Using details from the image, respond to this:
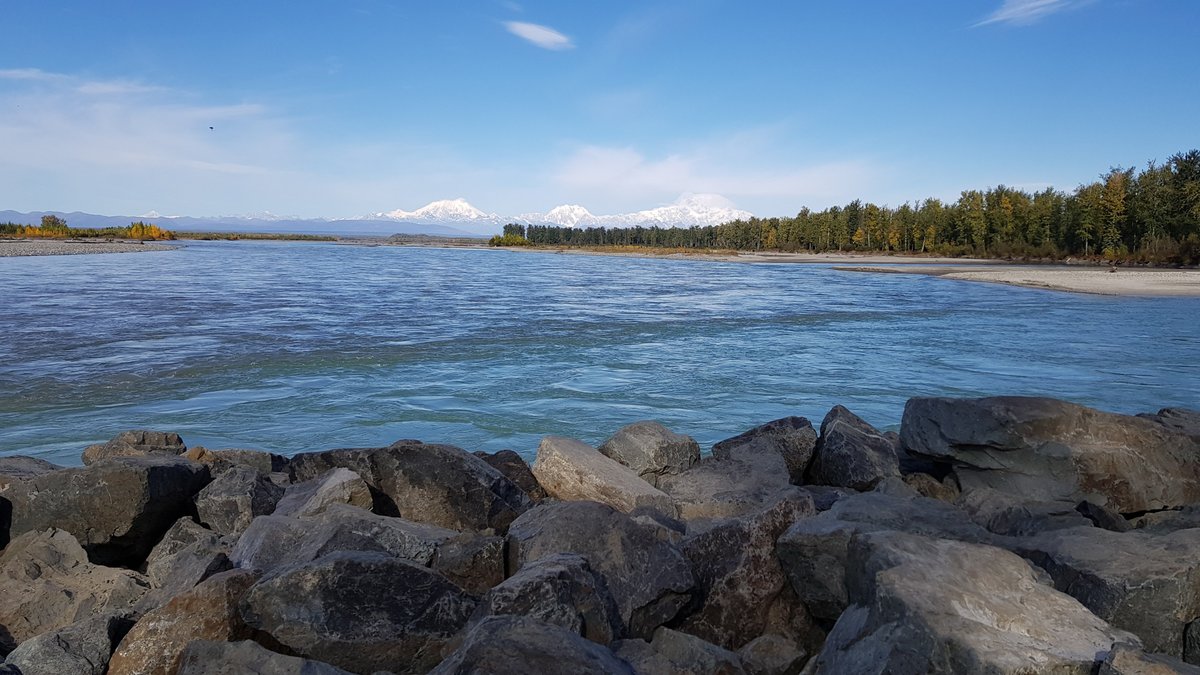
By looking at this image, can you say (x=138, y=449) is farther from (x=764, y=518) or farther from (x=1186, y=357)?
(x=1186, y=357)

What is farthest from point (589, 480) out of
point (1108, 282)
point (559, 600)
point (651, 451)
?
point (1108, 282)

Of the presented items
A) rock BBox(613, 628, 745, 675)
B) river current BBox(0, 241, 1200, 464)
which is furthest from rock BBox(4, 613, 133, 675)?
river current BBox(0, 241, 1200, 464)

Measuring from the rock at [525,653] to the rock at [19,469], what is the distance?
574 centimetres

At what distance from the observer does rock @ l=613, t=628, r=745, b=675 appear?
4047mm

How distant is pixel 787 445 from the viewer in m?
9.23

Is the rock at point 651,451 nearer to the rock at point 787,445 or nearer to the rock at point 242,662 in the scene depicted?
the rock at point 787,445

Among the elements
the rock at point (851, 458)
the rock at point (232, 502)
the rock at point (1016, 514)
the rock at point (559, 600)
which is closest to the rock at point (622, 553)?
the rock at point (559, 600)

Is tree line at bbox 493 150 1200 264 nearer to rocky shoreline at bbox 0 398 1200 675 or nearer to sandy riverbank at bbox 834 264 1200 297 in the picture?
sandy riverbank at bbox 834 264 1200 297

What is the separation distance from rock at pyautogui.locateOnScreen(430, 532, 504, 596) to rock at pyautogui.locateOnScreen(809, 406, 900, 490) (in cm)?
453

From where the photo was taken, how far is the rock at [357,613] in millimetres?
4277

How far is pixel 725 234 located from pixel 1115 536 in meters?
175

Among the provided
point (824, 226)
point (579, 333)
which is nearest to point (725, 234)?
point (824, 226)

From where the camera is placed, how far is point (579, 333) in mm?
25844

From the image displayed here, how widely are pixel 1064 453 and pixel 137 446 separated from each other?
9.75 m
